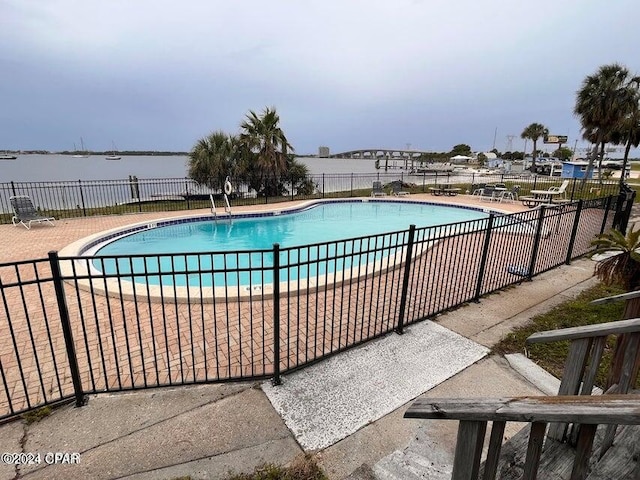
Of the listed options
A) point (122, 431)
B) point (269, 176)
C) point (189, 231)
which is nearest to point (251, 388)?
point (122, 431)

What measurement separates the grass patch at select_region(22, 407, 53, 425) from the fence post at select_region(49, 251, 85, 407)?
0.22 metres

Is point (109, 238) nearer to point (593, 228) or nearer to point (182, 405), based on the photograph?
point (182, 405)

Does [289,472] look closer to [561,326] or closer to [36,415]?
[36,415]

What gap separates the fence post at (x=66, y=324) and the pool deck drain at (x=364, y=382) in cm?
168

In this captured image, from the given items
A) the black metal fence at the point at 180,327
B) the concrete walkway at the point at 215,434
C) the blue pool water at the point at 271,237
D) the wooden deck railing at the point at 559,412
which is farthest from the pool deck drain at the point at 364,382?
the blue pool water at the point at 271,237

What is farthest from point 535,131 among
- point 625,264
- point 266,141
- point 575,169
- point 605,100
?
point 625,264

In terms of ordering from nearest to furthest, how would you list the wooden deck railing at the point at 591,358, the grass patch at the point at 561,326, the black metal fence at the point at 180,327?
the wooden deck railing at the point at 591,358
the black metal fence at the point at 180,327
the grass patch at the point at 561,326

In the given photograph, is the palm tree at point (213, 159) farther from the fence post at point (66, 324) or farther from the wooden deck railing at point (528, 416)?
the wooden deck railing at point (528, 416)

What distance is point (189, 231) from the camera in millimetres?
12398

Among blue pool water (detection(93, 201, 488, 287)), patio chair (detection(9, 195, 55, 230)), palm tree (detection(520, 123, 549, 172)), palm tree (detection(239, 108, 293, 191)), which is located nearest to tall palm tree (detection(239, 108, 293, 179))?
palm tree (detection(239, 108, 293, 191))

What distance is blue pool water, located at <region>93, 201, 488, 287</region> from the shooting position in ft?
27.0

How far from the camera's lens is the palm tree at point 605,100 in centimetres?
2137

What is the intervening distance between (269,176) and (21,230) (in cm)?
1139

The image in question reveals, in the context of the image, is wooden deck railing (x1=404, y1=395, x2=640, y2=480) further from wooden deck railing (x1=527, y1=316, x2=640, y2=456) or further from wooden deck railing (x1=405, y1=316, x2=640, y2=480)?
wooden deck railing (x1=527, y1=316, x2=640, y2=456)
